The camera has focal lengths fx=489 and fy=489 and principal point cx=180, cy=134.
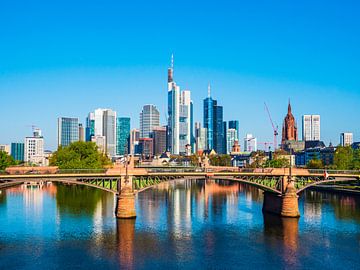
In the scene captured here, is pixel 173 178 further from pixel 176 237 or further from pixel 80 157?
pixel 80 157

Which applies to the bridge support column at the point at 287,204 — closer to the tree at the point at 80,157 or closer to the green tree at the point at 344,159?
the tree at the point at 80,157

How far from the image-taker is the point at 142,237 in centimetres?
7625

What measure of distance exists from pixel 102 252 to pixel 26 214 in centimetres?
3915

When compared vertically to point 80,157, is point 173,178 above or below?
below

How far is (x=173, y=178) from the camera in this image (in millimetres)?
97438

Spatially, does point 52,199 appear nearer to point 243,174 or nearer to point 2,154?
point 2,154

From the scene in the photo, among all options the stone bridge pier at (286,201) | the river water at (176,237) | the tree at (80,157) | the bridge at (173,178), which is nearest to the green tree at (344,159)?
the river water at (176,237)

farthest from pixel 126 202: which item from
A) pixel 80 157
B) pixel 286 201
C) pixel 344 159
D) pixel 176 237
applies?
pixel 344 159

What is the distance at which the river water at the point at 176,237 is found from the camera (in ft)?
205

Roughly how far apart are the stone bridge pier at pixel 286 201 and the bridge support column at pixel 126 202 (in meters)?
30.1

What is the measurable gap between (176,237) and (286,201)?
1219 inches

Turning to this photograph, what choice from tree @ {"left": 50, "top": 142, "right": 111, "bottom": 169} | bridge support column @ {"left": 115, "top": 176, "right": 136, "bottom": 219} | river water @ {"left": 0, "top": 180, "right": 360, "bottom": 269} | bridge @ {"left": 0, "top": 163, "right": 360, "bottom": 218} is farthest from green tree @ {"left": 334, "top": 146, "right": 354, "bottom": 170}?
bridge support column @ {"left": 115, "top": 176, "right": 136, "bottom": 219}

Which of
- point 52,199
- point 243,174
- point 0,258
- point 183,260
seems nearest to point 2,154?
point 52,199

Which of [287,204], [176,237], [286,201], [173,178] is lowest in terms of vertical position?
[176,237]
